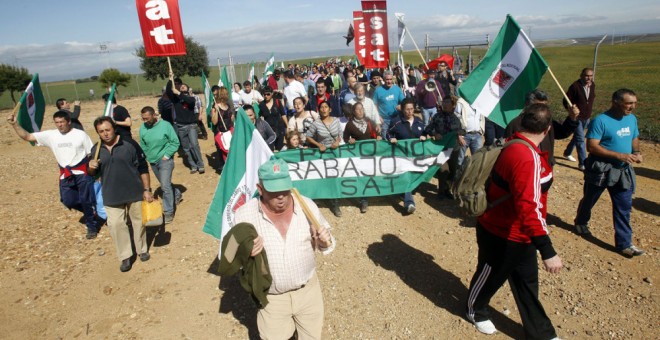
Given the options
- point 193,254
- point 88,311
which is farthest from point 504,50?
point 88,311

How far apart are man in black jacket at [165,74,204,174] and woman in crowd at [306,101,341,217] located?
3.79 meters

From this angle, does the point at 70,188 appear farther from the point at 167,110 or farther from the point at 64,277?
the point at 167,110

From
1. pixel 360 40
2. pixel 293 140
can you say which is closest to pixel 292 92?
pixel 360 40

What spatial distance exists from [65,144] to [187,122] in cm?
344

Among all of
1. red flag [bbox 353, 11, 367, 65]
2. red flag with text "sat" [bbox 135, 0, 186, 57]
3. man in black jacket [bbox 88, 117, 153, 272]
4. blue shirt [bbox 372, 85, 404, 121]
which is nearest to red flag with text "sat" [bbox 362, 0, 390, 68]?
red flag [bbox 353, 11, 367, 65]

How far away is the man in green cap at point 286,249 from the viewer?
295 cm

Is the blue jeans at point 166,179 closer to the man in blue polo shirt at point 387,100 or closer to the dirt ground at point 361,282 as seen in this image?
the dirt ground at point 361,282

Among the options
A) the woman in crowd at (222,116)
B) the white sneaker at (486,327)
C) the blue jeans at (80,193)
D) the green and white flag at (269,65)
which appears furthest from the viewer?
the green and white flag at (269,65)

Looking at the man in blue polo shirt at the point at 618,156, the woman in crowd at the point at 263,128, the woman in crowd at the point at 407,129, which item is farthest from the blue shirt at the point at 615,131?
the woman in crowd at the point at 263,128

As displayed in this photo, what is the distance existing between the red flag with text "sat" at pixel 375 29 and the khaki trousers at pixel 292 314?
7409mm

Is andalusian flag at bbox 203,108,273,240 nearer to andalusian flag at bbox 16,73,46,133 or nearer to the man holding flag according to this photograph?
the man holding flag

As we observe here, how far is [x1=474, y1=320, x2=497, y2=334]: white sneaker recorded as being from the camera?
13.2 ft

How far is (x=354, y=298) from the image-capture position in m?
4.79

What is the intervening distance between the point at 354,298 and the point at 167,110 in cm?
704
